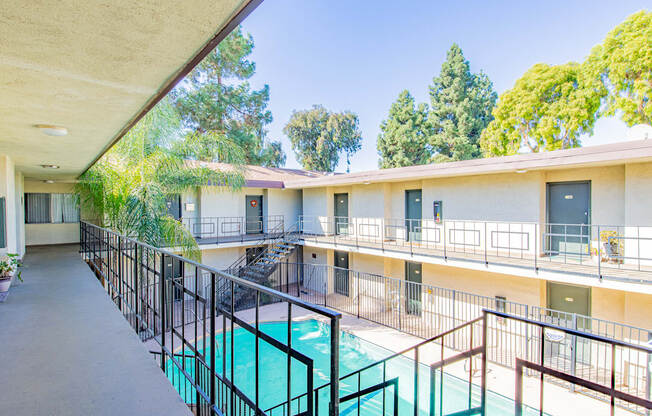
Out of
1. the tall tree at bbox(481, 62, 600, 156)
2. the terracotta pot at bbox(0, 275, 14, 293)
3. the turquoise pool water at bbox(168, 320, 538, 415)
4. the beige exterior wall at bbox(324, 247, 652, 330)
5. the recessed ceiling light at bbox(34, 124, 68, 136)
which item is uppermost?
the tall tree at bbox(481, 62, 600, 156)

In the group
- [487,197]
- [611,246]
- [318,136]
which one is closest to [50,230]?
[487,197]

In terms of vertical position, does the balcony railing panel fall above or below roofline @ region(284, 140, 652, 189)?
below

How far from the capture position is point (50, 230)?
38.7ft

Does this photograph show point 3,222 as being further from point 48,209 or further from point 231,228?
point 231,228

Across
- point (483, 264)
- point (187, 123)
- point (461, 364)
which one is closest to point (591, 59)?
point (483, 264)

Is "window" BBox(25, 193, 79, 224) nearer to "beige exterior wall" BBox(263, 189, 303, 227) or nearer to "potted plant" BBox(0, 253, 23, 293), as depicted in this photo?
"potted plant" BBox(0, 253, 23, 293)

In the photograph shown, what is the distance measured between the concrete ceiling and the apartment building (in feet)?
23.8

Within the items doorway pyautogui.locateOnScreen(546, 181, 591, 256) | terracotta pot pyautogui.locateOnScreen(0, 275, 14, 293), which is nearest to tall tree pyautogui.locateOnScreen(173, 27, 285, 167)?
terracotta pot pyautogui.locateOnScreen(0, 275, 14, 293)

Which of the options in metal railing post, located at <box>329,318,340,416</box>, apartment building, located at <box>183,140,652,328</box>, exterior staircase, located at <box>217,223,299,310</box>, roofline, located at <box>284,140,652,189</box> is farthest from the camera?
exterior staircase, located at <box>217,223,299,310</box>

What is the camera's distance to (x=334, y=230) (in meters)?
14.5

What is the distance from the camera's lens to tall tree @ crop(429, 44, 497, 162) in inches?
954

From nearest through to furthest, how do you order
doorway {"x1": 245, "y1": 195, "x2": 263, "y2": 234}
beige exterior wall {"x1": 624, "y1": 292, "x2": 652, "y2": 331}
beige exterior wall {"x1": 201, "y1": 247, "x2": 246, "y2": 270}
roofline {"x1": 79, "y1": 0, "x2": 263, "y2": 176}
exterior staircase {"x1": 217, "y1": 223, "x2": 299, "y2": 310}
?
roofline {"x1": 79, "y1": 0, "x2": 263, "y2": 176} → beige exterior wall {"x1": 624, "y1": 292, "x2": 652, "y2": 331} → exterior staircase {"x1": 217, "y1": 223, "x2": 299, "y2": 310} → beige exterior wall {"x1": 201, "y1": 247, "x2": 246, "y2": 270} → doorway {"x1": 245, "y1": 195, "x2": 263, "y2": 234}

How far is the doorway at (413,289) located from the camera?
450 inches

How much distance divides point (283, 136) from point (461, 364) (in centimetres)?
2517
